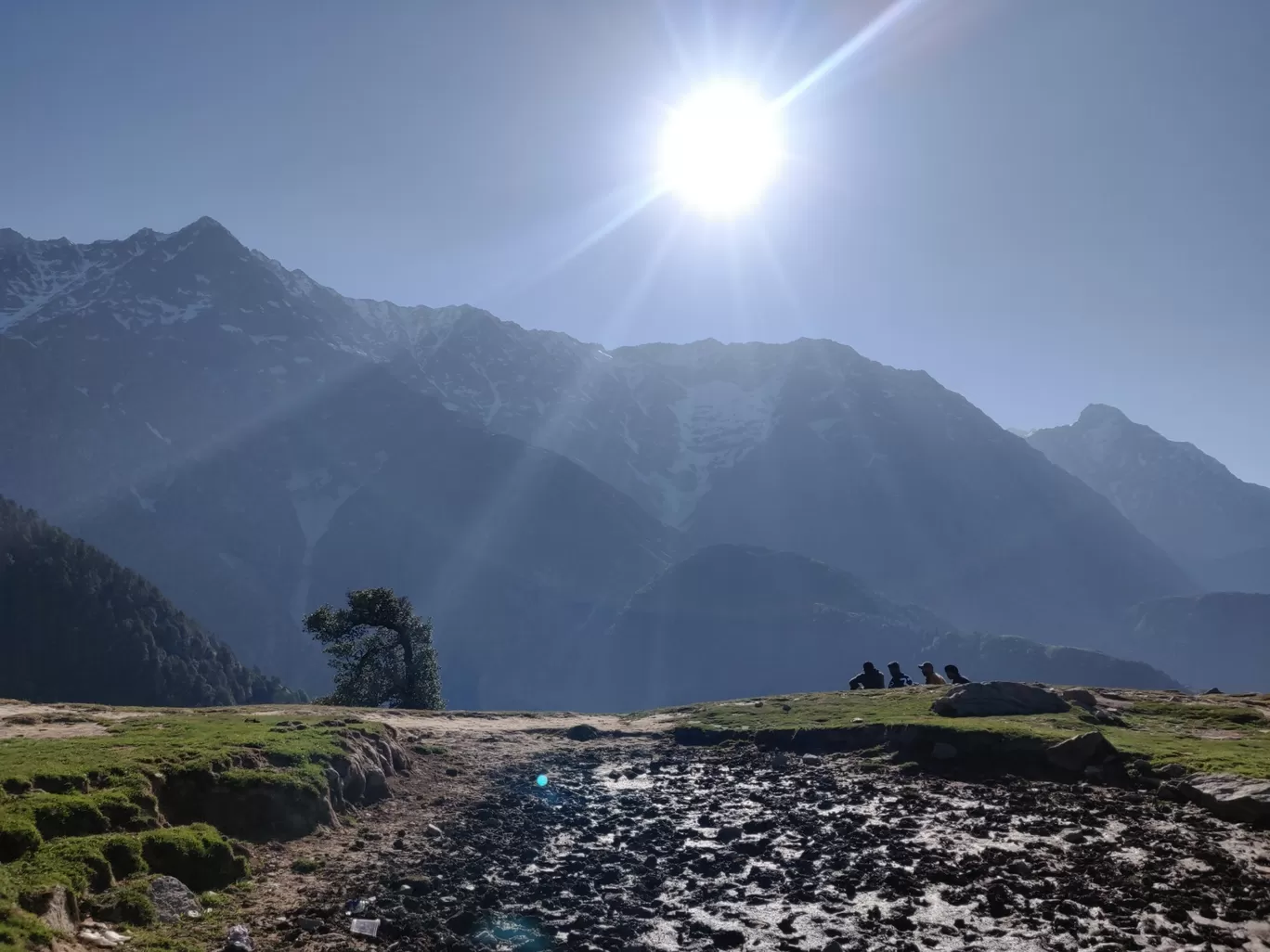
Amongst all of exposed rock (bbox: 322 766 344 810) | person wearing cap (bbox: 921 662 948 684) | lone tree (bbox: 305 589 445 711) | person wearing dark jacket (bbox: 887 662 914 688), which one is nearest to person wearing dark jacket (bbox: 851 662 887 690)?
person wearing dark jacket (bbox: 887 662 914 688)

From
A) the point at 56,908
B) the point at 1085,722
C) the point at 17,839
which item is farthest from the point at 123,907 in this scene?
the point at 1085,722

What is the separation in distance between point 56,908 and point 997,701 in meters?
40.6

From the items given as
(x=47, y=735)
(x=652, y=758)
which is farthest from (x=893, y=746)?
(x=47, y=735)

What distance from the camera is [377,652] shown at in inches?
2904

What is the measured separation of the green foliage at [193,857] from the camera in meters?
15.6

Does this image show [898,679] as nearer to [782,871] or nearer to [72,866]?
[782,871]

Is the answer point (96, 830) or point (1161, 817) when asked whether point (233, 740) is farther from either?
point (1161, 817)

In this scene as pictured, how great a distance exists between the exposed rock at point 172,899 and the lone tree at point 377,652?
5746cm

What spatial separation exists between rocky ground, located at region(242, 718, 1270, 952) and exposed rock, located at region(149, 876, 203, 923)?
1.19 m

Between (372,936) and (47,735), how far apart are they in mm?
21135

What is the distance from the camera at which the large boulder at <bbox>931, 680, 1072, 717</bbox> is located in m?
39.3

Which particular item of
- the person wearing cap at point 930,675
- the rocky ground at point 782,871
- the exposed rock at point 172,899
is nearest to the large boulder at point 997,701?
the rocky ground at point 782,871

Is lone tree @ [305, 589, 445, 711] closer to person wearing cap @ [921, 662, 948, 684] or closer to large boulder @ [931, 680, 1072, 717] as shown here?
person wearing cap @ [921, 662, 948, 684]

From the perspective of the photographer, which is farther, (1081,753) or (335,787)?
(1081,753)
